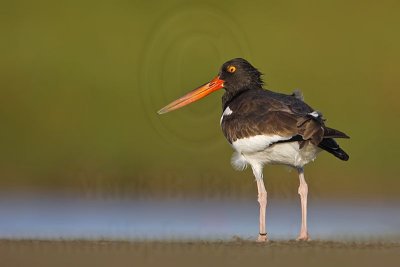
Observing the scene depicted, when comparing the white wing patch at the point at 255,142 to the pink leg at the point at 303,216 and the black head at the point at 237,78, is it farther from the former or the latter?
the black head at the point at 237,78

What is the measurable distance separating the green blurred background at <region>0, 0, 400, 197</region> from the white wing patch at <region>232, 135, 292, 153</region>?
4.55 m

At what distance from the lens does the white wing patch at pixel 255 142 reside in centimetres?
1243

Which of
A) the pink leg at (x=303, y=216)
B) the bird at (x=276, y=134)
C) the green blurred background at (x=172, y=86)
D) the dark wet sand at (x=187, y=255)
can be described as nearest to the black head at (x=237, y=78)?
the bird at (x=276, y=134)

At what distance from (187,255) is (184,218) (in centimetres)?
527

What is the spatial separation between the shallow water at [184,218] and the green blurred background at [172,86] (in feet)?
2.78

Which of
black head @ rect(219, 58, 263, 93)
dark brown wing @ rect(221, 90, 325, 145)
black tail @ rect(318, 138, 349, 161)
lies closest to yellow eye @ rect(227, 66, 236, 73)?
black head @ rect(219, 58, 263, 93)

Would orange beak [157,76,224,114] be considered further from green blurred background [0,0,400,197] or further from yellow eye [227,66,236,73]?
green blurred background [0,0,400,197]

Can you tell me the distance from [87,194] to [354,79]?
6.11 m

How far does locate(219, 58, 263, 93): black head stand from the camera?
46.9ft

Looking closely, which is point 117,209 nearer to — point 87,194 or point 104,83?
point 87,194

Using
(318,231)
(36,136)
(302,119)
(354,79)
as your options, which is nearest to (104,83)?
(36,136)

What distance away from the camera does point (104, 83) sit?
20828 millimetres

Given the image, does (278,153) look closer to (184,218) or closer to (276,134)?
(276,134)

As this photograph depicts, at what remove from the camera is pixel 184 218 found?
15.3 metres
